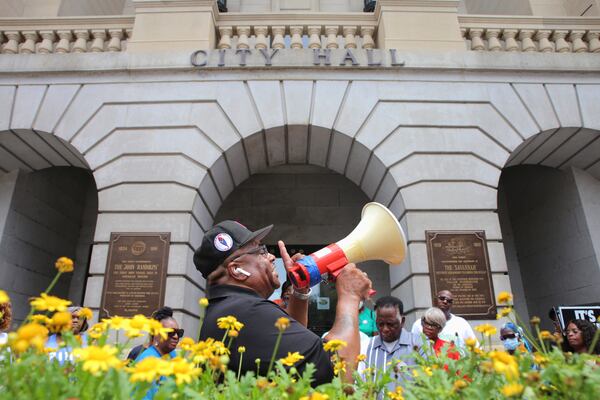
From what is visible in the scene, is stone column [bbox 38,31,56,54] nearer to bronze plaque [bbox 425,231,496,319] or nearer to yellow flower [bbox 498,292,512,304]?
bronze plaque [bbox 425,231,496,319]

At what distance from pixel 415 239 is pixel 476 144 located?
2.63 metres

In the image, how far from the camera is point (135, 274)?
791 cm

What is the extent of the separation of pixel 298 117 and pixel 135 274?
4667 mm

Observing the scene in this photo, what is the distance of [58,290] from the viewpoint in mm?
11484

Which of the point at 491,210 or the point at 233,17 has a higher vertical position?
the point at 233,17

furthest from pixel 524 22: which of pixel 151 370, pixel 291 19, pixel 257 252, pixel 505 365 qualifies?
pixel 151 370

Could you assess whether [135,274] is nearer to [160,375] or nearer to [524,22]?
[160,375]

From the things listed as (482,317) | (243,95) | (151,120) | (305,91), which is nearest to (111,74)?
(151,120)

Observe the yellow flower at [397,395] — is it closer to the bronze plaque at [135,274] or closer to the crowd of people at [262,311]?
the crowd of people at [262,311]

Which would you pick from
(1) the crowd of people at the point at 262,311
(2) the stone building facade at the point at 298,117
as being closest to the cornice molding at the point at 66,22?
(2) the stone building facade at the point at 298,117

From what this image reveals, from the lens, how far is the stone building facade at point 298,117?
8500 mm

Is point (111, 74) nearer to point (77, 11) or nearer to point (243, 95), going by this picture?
point (243, 95)

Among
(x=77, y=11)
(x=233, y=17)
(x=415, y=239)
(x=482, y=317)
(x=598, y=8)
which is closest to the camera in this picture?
(x=482, y=317)

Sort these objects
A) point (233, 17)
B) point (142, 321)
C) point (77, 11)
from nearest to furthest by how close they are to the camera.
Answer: point (142, 321) < point (233, 17) < point (77, 11)
